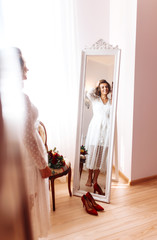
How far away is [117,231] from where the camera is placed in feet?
5.49

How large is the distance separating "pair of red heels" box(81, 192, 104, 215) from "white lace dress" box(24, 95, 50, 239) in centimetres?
59

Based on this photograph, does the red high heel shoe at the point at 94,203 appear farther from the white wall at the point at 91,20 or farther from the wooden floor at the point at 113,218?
the white wall at the point at 91,20

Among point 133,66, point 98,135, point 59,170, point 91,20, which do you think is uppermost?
point 91,20

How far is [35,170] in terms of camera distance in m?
1.30

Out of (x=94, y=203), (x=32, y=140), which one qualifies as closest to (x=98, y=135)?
(x=94, y=203)

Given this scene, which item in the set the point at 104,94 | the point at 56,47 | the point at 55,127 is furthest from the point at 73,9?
the point at 55,127

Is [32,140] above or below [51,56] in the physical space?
below

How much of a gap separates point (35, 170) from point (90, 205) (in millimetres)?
939

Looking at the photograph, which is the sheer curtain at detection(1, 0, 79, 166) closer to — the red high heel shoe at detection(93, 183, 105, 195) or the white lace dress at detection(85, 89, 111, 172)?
the white lace dress at detection(85, 89, 111, 172)

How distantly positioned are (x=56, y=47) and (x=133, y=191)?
2.01 metres

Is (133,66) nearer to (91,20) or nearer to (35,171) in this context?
(91,20)

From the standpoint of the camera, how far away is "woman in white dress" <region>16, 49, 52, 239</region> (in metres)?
1.12

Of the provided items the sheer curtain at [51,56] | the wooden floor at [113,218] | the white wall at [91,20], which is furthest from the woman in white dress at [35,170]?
the white wall at [91,20]

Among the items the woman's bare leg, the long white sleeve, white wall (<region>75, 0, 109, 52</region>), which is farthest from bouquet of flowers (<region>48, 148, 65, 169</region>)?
white wall (<region>75, 0, 109, 52</region>)
